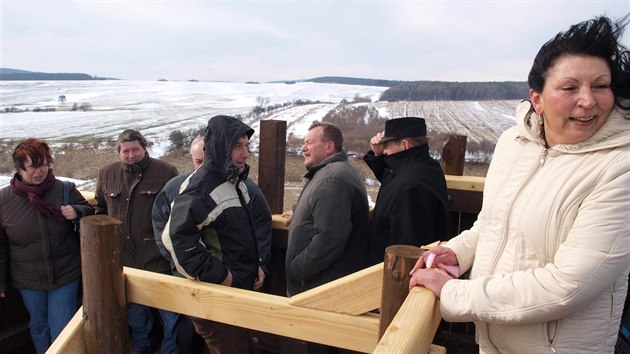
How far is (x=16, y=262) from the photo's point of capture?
10.6 feet

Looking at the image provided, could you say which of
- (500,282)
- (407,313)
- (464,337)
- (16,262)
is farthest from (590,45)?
(16,262)

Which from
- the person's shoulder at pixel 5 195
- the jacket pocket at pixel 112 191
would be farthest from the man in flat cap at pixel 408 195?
the person's shoulder at pixel 5 195

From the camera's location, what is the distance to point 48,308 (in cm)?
332

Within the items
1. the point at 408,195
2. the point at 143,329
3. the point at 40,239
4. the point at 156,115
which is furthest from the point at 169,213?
the point at 156,115

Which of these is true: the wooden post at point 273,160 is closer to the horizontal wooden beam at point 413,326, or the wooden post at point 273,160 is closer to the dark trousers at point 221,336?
the dark trousers at point 221,336

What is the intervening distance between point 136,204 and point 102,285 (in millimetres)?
1400

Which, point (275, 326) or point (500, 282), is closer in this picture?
point (500, 282)

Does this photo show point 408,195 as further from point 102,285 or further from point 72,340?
point 72,340

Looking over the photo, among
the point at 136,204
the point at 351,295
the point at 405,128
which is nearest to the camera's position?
the point at 351,295

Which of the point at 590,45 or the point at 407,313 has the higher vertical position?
the point at 590,45

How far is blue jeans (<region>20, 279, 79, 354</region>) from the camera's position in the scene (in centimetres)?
328

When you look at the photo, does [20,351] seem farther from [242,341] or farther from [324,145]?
[324,145]

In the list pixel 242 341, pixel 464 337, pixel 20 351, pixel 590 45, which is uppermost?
pixel 590 45

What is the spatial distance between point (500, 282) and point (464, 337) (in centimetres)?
246
